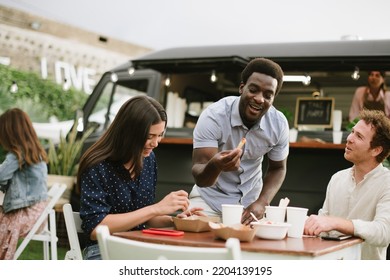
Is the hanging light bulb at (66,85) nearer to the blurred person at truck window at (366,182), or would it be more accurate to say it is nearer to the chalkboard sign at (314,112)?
the chalkboard sign at (314,112)

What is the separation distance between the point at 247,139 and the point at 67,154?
9.63 feet

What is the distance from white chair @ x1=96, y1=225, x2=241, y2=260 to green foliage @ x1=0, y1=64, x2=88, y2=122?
3.66m

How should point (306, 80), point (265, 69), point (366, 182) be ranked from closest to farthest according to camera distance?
point (366, 182)
point (265, 69)
point (306, 80)

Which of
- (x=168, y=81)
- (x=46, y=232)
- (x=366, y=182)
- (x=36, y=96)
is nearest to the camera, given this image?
(x=366, y=182)

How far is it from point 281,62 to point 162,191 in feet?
4.47

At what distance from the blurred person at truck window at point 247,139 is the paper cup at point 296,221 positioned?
1.42ft

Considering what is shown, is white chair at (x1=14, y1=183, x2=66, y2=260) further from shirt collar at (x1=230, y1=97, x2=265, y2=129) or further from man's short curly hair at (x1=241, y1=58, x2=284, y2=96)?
man's short curly hair at (x1=241, y1=58, x2=284, y2=96)

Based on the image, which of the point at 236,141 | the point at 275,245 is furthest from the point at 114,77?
the point at 275,245

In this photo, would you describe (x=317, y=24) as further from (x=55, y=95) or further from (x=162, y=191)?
(x=55, y=95)

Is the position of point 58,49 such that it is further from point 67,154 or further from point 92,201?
point 92,201

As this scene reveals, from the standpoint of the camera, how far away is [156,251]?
1622 millimetres

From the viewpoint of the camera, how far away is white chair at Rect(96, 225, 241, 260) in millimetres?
1531

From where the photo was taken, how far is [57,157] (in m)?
5.47

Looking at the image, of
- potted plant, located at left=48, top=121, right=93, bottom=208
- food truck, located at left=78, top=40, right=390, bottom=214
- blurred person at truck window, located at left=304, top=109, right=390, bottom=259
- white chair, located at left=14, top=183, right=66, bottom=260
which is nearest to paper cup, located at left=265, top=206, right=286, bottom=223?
blurred person at truck window, located at left=304, top=109, right=390, bottom=259
